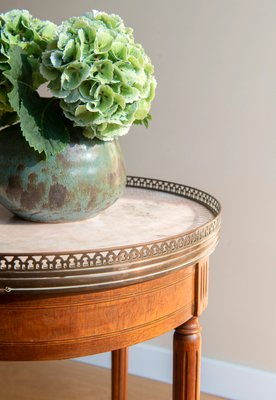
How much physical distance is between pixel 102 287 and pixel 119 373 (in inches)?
34.8

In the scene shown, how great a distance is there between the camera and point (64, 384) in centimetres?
220

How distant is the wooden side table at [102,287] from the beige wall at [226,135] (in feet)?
2.08

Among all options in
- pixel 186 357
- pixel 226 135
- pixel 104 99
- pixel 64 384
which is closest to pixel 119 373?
pixel 64 384

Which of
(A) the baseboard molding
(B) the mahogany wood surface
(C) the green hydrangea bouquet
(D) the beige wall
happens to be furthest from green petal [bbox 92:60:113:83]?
(A) the baseboard molding

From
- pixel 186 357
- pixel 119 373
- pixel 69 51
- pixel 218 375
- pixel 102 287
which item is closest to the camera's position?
pixel 102 287

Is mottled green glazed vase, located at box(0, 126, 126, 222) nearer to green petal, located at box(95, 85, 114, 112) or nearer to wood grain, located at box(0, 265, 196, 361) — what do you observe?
green petal, located at box(95, 85, 114, 112)

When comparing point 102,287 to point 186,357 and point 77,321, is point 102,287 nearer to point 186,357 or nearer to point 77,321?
point 77,321

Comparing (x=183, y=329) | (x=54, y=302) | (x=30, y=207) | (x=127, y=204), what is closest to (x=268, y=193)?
(x=127, y=204)

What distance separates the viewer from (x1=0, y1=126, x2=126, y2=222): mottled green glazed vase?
129 centimetres

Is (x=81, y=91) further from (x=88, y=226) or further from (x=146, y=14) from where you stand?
(x=146, y=14)

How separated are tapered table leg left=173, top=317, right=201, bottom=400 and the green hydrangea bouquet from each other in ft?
1.29

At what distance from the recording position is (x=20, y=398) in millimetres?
2088

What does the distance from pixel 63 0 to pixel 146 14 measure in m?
0.30

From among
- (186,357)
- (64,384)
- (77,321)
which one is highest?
(77,321)
